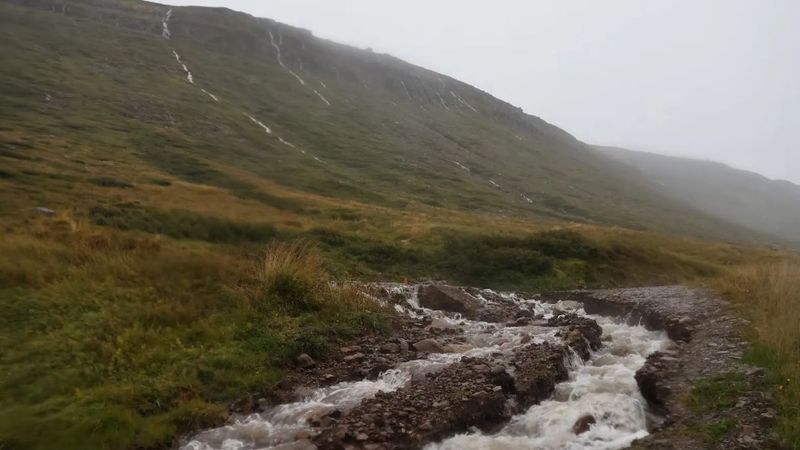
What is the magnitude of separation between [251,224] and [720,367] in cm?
3427

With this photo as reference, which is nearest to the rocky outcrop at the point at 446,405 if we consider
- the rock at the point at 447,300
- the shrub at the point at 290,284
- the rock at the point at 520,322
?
the shrub at the point at 290,284

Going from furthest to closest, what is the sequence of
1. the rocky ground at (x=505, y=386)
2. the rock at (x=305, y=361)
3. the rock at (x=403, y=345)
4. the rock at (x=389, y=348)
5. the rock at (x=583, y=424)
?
1. the rock at (x=403, y=345)
2. the rock at (x=389, y=348)
3. the rock at (x=305, y=361)
4. the rock at (x=583, y=424)
5. the rocky ground at (x=505, y=386)

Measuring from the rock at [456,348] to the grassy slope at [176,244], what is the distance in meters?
3.18

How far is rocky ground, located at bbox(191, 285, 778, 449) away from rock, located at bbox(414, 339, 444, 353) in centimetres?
4

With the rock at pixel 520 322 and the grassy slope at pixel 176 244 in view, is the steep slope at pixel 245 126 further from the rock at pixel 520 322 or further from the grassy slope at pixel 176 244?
the rock at pixel 520 322

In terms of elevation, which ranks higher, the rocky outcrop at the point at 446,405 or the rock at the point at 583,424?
the rock at the point at 583,424

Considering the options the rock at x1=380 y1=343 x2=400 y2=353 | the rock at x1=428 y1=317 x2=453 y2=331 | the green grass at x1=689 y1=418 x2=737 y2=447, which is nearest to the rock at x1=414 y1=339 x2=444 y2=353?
the rock at x1=380 y1=343 x2=400 y2=353

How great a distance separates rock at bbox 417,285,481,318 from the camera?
2981cm

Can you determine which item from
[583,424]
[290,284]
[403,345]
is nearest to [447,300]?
[403,345]

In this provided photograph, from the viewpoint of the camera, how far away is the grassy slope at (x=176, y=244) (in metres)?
14.4

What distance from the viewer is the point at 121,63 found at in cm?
13138

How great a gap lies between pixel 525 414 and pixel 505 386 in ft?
3.83

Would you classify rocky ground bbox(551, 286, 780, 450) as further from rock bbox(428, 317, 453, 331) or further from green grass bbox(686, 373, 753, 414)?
rock bbox(428, 317, 453, 331)

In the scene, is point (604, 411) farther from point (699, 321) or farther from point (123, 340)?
point (123, 340)
